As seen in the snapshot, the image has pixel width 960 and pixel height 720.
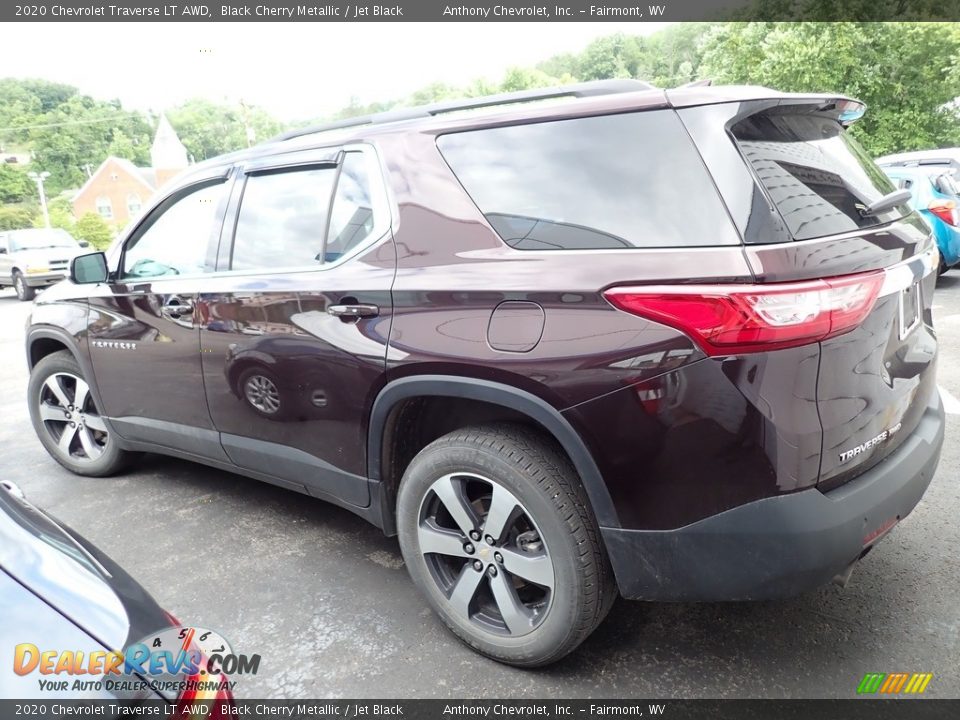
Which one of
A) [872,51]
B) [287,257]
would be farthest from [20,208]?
[287,257]

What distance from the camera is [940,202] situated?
8.26m

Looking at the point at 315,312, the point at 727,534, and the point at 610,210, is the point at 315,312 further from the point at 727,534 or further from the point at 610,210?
the point at 727,534

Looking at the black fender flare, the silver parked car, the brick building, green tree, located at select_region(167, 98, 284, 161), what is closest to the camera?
the black fender flare

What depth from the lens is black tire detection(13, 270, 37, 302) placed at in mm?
16234

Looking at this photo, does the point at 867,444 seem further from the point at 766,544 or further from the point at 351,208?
the point at 351,208

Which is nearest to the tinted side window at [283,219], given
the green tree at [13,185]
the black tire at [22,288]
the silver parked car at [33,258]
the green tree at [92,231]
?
the silver parked car at [33,258]

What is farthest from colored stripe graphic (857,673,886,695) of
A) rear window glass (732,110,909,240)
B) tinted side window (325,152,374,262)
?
tinted side window (325,152,374,262)

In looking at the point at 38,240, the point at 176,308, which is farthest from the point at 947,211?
the point at 38,240

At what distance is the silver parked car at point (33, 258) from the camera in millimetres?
16156

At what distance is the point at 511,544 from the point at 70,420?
3.33 m

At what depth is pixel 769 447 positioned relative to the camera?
1.74 m

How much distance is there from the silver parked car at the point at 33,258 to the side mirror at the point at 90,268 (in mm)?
14141

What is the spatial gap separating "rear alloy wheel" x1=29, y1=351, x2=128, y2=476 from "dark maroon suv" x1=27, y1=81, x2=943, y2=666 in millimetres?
1715

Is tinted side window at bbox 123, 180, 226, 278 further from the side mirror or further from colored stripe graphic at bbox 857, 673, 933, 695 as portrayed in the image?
colored stripe graphic at bbox 857, 673, 933, 695
